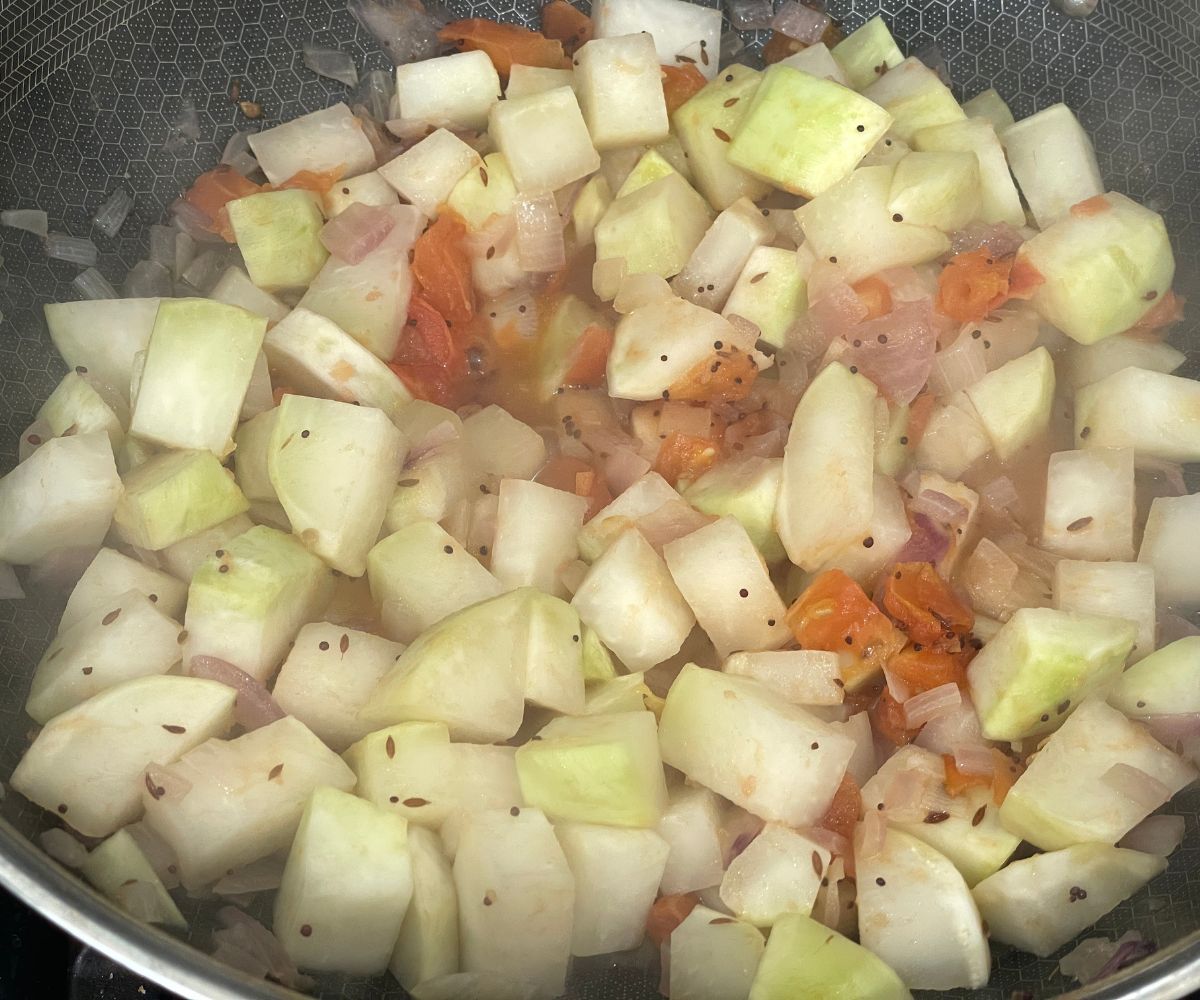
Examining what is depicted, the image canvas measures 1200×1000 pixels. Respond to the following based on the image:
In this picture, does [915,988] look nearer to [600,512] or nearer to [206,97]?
[600,512]

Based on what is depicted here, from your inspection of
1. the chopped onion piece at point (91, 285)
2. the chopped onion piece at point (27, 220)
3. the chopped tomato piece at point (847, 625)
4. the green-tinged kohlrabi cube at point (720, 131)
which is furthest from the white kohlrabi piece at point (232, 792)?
the green-tinged kohlrabi cube at point (720, 131)

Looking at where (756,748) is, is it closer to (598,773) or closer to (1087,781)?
(598,773)

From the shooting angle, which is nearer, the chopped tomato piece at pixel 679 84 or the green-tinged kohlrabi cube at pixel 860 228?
the green-tinged kohlrabi cube at pixel 860 228

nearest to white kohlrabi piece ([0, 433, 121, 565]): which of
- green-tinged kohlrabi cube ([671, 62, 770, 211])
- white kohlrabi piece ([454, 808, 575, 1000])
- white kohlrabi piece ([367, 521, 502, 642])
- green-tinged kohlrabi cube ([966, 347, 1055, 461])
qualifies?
white kohlrabi piece ([367, 521, 502, 642])

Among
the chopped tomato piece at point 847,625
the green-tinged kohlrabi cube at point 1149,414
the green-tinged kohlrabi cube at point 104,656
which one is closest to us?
the green-tinged kohlrabi cube at point 104,656

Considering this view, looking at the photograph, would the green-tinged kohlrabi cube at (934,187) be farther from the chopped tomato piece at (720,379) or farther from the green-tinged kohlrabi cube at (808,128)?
the chopped tomato piece at (720,379)

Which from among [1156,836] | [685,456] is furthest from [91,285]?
[1156,836]
